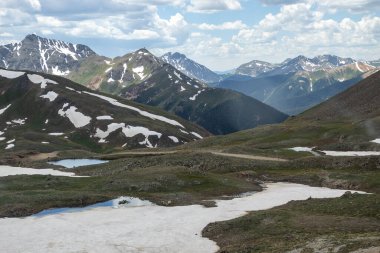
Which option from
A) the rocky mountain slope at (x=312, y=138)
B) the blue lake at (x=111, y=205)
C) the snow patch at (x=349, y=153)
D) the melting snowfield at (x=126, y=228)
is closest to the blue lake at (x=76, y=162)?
the rocky mountain slope at (x=312, y=138)

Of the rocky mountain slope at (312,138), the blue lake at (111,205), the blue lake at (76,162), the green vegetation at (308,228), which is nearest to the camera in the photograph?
the green vegetation at (308,228)

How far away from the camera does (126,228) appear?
42375 mm

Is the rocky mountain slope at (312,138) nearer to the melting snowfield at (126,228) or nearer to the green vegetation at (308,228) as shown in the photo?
the melting snowfield at (126,228)

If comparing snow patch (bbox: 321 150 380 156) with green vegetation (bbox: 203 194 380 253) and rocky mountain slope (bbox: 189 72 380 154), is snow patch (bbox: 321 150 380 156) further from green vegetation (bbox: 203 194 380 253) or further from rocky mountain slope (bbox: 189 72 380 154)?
green vegetation (bbox: 203 194 380 253)

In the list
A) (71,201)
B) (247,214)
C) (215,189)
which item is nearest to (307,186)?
(215,189)

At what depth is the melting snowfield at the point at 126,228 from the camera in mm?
36656

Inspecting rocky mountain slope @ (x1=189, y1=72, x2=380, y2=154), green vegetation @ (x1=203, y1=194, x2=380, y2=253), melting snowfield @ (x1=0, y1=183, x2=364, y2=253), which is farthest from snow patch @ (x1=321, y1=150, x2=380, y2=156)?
green vegetation @ (x1=203, y1=194, x2=380, y2=253)

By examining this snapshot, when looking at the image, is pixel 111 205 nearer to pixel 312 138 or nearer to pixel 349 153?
pixel 349 153

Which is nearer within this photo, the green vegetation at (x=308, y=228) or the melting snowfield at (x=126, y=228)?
the green vegetation at (x=308, y=228)

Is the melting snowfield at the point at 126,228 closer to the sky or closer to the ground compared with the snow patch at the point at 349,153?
closer to the ground

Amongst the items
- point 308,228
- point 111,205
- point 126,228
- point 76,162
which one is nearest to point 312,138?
point 76,162

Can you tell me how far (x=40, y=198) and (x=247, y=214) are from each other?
76.4 ft

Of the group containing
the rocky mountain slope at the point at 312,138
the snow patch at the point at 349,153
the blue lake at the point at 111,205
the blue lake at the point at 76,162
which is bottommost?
the blue lake at the point at 111,205

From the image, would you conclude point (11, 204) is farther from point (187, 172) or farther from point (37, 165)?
point (37, 165)
